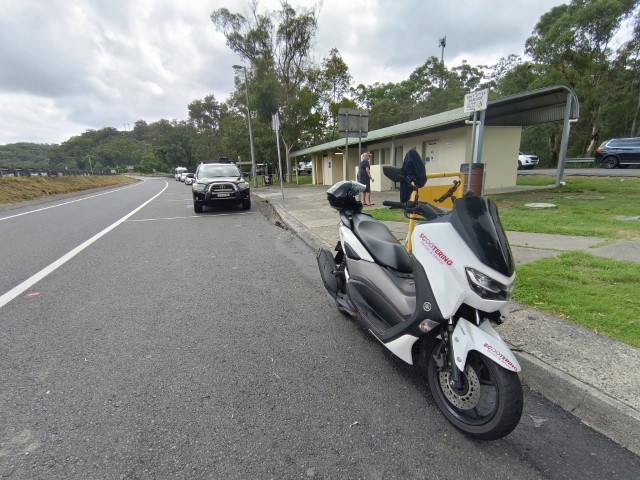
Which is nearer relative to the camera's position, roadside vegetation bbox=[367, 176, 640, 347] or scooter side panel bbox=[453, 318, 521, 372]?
scooter side panel bbox=[453, 318, 521, 372]

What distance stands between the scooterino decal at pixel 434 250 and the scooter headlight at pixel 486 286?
6.2 inches

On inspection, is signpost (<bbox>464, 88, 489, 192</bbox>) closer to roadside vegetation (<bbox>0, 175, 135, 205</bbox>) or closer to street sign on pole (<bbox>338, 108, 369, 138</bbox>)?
street sign on pole (<bbox>338, 108, 369, 138</bbox>)

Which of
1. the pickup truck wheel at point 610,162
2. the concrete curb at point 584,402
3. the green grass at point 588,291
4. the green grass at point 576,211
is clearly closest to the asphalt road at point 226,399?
the concrete curb at point 584,402

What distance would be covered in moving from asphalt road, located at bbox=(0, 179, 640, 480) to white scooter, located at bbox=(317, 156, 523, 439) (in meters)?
0.23

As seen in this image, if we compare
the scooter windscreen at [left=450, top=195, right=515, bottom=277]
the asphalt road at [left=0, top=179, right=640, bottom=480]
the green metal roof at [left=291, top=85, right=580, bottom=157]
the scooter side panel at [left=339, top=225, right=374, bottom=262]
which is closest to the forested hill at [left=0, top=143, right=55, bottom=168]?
the green metal roof at [left=291, top=85, right=580, bottom=157]

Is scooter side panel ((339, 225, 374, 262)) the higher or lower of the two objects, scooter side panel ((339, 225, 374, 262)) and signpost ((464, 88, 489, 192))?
the lower

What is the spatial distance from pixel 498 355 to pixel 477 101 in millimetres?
5269

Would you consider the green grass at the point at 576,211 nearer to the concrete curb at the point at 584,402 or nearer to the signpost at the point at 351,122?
the signpost at the point at 351,122

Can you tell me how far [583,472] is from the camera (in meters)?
1.71

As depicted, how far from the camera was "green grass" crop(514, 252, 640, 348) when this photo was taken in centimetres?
283

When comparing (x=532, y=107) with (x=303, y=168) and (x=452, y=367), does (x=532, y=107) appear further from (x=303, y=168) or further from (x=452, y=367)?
(x=303, y=168)

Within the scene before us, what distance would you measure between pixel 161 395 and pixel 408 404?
1.71m

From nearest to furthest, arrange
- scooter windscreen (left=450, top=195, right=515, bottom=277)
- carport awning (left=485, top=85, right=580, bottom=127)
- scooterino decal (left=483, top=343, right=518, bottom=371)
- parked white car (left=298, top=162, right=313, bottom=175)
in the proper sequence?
scooterino decal (left=483, top=343, right=518, bottom=371), scooter windscreen (left=450, top=195, right=515, bottom=277), carport awning (left=485, top=85, right=580, bottom=127), parked white car (left=298, top=162, right=313, bottom=175)

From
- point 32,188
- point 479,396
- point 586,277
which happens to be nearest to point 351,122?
point 586,277
